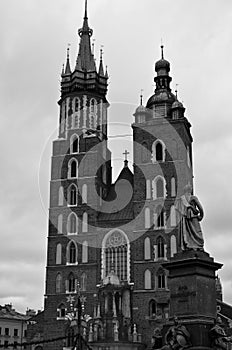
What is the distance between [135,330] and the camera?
49438 millimetres

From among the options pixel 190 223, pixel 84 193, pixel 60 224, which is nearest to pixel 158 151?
pixel 84 193

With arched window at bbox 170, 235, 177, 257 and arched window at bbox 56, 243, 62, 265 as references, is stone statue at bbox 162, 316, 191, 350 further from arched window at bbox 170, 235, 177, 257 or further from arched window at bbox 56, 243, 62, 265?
arched window at bbox 56, 243, 62, 265

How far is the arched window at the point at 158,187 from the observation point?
54594 mm

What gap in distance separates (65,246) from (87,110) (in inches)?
597

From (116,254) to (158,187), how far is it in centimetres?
772

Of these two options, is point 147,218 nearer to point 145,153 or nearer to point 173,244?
point 173,244

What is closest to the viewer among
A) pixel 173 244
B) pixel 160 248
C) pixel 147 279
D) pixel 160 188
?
pixel 147 279

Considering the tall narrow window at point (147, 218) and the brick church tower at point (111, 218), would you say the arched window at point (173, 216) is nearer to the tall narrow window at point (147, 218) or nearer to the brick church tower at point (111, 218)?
the brick church tower at point (111, 218)

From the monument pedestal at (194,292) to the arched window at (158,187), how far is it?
37602 millimetres

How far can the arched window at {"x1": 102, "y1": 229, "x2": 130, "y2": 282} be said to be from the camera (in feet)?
175

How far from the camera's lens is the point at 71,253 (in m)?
55.1

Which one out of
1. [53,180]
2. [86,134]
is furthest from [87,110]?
[53,180]

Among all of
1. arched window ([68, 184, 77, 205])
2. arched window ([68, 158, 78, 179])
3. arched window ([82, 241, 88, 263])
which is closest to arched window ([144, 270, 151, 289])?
arched window ([82, 241, 88, 263])

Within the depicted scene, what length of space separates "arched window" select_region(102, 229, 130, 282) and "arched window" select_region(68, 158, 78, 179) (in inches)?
299
